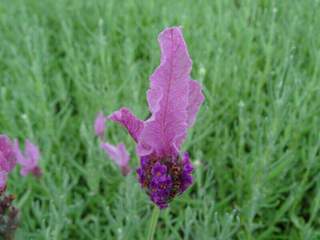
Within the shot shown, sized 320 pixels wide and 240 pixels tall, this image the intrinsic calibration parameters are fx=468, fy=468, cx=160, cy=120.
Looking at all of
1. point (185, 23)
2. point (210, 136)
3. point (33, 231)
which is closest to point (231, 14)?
point (185, 23)

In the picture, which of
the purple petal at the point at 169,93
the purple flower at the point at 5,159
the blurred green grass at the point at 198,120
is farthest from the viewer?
the blurred green grass at the point at 198,120

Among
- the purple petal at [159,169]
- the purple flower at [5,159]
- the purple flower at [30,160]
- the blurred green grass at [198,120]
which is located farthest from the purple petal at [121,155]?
the purple petal at [159,169]

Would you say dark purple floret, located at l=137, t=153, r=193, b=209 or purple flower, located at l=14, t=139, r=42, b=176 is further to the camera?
purple flower, located at l=14, t=139, r=42, b=176

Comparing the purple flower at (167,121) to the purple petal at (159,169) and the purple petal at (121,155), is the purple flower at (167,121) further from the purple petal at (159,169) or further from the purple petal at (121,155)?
the purple petal at (121,155)

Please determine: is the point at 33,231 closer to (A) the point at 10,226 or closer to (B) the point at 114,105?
(B) the point at 114,105

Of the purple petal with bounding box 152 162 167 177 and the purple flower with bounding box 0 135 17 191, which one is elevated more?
the purple flower with bounding box 0 135 17 191

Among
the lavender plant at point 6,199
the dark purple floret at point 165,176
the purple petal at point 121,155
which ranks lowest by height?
the dark purple floret at point 165,176

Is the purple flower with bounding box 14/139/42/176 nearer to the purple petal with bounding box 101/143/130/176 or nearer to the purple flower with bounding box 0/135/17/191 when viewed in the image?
the purple petal with bounding box 101/143/130/176

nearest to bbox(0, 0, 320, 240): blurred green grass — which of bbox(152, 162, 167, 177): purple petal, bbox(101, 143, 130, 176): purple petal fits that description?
bbox(101, 143, 130, 176): purple petal
